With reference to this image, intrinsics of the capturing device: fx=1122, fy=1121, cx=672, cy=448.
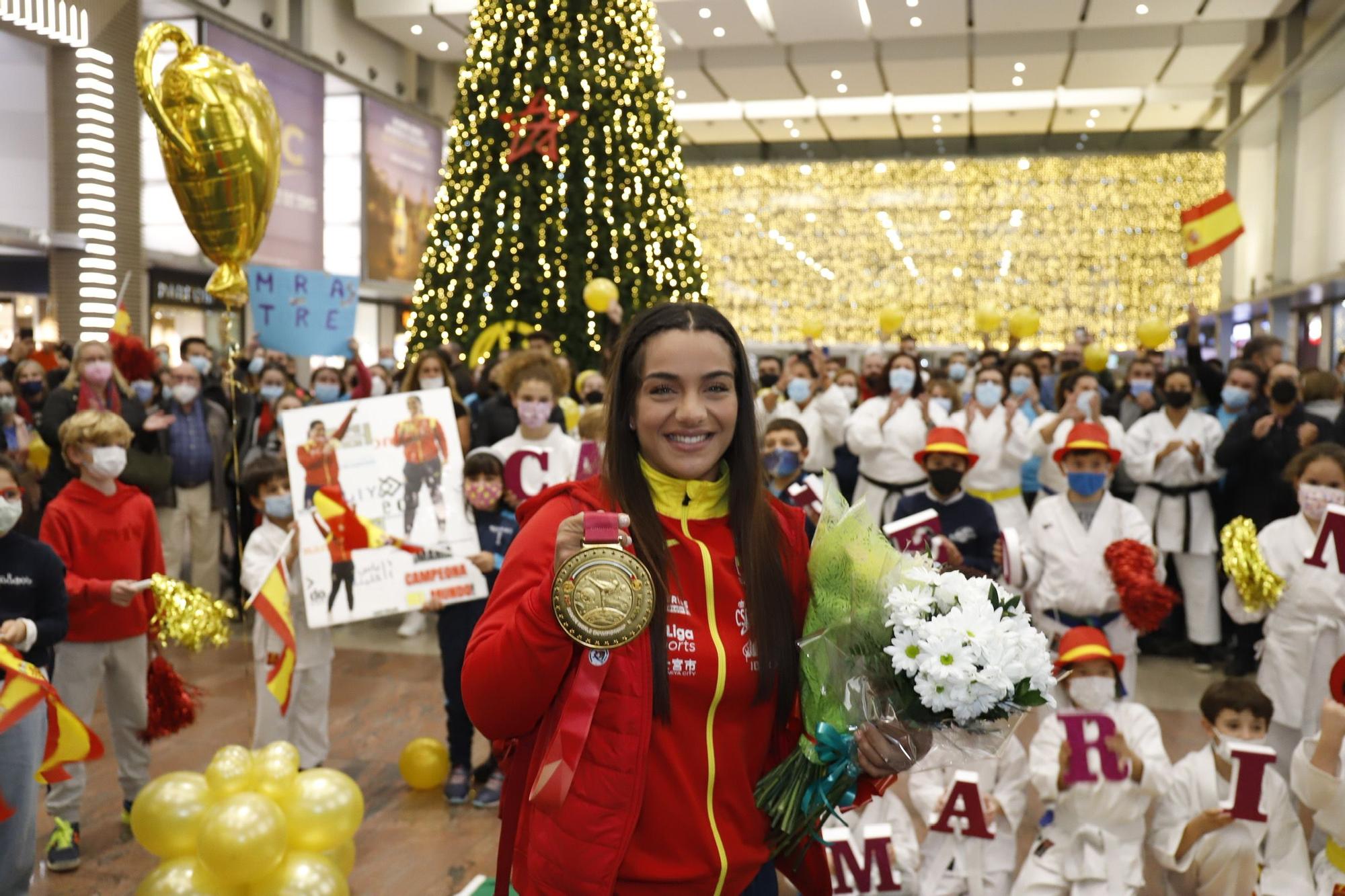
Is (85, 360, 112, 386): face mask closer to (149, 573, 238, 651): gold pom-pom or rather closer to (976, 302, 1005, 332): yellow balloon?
(149, 573, 238, 651): gold pom-pom

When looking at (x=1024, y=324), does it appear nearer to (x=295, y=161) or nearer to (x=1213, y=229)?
(x=1213, y=229)

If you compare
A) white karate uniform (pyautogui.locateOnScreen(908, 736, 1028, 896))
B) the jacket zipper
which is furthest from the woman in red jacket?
white karate uniform (pyautogui.locateOnScreen(908, 736, 1028, 896))

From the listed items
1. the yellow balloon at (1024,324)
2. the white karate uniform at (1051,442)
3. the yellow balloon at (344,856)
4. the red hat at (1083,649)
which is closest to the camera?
the yellow balloon at (344,856)

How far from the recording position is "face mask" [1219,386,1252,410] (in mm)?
7574

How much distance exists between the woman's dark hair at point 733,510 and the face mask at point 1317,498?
362 centimetres

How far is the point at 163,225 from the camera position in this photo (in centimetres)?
1472

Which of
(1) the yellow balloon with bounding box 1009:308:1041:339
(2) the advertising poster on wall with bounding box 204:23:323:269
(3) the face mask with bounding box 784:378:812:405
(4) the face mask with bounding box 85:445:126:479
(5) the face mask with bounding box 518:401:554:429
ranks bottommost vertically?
(4) the face mask with bounding box 85:445:126:479

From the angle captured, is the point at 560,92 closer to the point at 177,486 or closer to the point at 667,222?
the point at 667,222

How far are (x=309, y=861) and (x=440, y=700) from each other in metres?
2.89

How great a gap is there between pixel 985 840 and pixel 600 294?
5.72 metres

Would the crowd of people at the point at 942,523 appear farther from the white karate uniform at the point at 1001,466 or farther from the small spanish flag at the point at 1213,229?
the small spanish flag at the point at 1213,229

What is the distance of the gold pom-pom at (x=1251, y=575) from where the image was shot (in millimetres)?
4598

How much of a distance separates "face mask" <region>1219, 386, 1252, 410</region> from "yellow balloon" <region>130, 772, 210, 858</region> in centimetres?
679

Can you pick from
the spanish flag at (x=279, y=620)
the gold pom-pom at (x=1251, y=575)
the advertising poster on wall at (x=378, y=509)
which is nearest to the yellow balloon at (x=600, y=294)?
the advertising poster on wall at (x=378, y=509)
